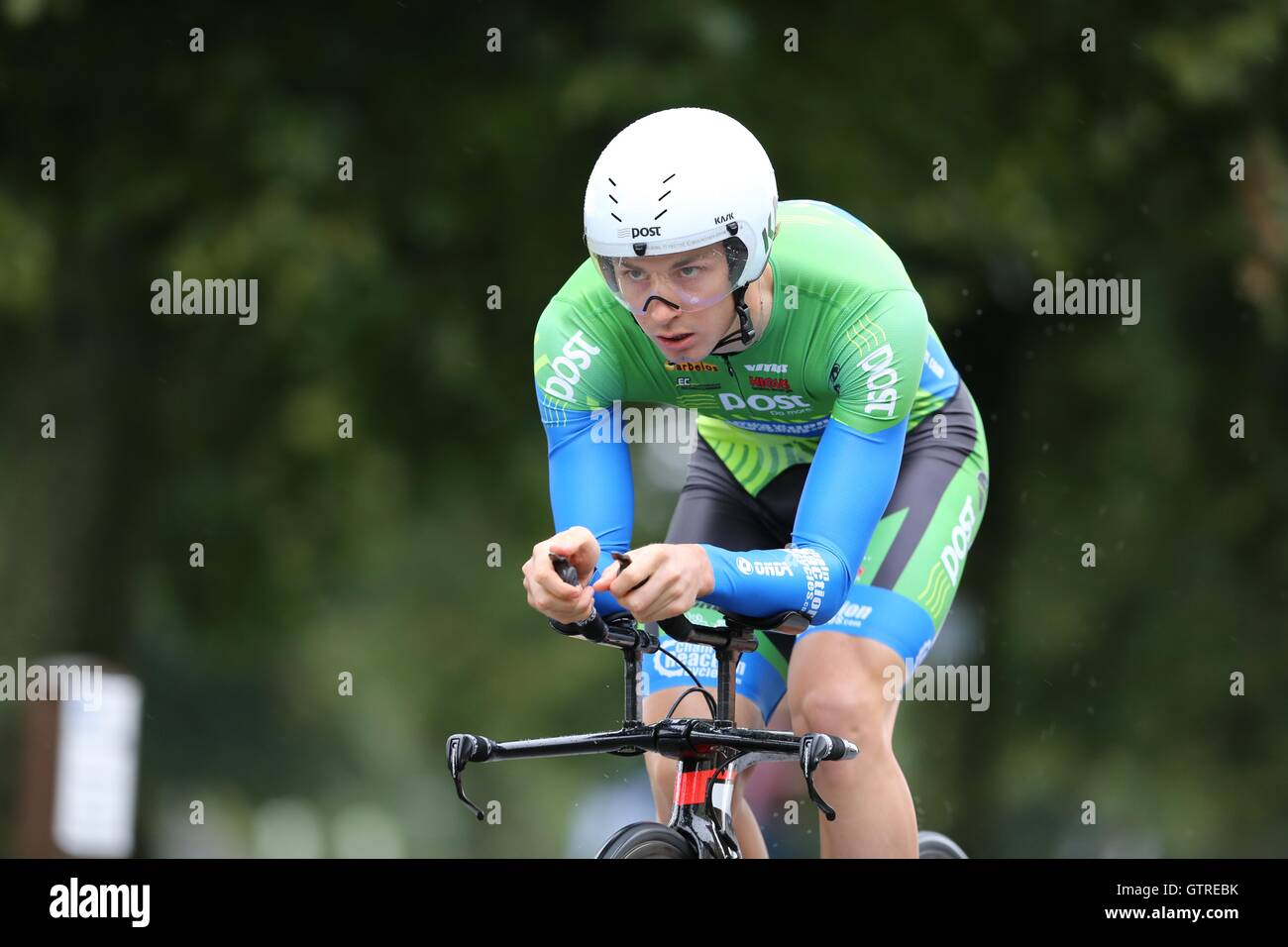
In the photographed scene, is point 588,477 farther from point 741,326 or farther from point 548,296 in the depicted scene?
Result: point 548,296

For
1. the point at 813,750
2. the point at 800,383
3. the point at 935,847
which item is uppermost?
the point at 800,383

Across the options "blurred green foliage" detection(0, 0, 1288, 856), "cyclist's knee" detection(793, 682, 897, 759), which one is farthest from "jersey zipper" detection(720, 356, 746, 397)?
"blurred green foliage" detection(0, 0, 1288, 856)

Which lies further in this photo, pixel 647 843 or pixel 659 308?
pixel 659 308

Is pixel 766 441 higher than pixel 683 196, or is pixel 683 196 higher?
pixel 683 196

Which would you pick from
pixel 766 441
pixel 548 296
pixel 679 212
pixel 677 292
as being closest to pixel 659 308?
pixel 677 292

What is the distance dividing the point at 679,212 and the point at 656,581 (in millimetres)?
Result: 985

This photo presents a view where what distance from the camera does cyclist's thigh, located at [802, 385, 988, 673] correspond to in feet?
→ 18.8

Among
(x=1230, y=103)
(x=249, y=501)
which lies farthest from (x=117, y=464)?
(x=1230, y=103)

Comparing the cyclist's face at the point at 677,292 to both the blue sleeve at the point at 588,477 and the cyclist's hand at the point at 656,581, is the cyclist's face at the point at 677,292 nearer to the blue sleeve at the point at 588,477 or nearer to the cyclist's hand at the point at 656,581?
the blue sleeve at the point at 588,477

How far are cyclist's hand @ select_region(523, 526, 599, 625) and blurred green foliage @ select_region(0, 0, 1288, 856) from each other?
6893 millimetres

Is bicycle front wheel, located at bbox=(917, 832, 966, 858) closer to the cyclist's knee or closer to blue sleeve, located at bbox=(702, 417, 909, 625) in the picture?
the cyclist's knee

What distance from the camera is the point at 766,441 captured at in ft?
20.4

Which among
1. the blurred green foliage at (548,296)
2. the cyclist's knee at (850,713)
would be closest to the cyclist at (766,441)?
the cyclist's knee at (850,713)

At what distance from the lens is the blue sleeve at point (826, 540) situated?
502 centimetres
